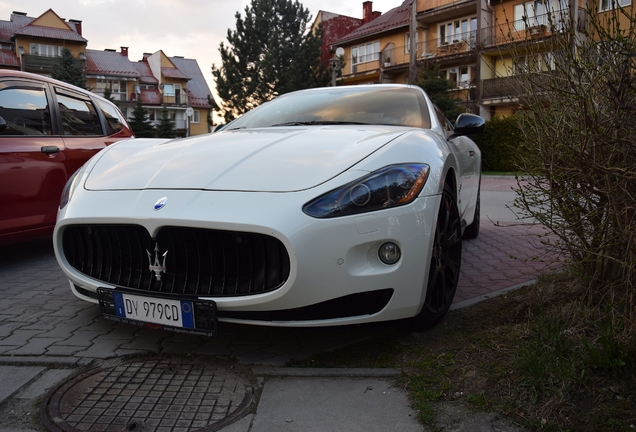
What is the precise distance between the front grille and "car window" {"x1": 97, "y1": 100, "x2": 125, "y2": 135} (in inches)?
140

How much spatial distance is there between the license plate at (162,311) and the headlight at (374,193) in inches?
26.0

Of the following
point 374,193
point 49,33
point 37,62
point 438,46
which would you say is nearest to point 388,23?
point 438,46

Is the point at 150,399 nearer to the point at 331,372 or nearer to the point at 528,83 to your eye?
the point at 331,372

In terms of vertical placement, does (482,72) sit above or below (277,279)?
above

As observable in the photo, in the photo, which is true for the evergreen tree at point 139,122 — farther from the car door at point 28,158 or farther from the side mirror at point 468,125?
the side mirror at point 468,125

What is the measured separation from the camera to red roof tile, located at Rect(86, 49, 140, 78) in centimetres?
5988

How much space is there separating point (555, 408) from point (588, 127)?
1222mm

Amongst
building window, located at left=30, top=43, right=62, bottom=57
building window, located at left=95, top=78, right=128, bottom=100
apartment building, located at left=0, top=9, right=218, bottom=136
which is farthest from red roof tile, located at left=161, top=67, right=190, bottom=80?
building window, located at left=30, top=43, right=62, bottom=57

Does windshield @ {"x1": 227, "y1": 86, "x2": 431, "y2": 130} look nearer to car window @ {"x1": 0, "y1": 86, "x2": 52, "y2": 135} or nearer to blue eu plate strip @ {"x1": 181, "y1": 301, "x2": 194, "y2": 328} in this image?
blue eu plate strip @ {"x1": 181, "y1": 301, "x2": 194, "y2": 328}

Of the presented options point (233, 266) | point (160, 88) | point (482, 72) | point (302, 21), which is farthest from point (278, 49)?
point (233, 266)

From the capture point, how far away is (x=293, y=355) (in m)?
2.93

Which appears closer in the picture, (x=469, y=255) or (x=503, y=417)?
(x=503, y=417)

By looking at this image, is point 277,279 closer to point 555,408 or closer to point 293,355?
point 293,355

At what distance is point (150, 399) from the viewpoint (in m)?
2.44
